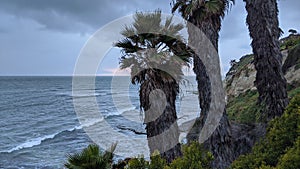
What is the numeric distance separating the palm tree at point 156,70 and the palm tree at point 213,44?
6.50 feet

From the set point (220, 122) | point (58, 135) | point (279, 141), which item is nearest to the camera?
point (279, 141)

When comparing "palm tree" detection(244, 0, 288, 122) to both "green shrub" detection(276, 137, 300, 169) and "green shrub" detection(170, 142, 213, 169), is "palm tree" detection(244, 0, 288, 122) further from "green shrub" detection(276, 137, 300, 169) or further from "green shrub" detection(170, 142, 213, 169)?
"green shrub" detection(276, 137, 300, 169)

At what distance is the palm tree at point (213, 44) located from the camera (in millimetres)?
10375

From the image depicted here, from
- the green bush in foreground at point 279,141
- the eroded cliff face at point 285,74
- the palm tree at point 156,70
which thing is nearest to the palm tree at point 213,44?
the palm tree at point 156,70

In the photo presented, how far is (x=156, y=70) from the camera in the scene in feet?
28.8

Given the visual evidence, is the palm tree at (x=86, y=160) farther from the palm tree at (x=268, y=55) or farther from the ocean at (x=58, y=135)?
the ocean at (x=58, y=135)

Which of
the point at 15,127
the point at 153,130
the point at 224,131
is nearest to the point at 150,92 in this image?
the point at 153,130

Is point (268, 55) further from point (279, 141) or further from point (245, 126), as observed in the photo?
point (245, 126)

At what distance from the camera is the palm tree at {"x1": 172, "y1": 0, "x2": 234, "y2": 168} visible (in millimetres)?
10375

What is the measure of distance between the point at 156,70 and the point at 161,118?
1.53 meters

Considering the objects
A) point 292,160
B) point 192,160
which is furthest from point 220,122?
point 292,160

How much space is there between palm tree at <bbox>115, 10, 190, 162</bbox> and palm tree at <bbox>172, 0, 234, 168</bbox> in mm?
1981

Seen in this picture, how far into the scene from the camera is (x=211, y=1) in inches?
425

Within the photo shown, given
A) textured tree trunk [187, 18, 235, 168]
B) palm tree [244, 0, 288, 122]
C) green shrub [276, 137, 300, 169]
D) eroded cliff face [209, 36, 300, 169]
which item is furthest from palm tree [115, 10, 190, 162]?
green shrub [276, 137, 300, 169]
